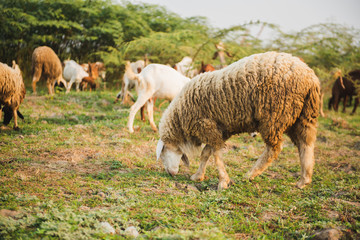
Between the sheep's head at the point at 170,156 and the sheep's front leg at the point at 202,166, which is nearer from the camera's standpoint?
the sheep's front leg at the point at 202,166

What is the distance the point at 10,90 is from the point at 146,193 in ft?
16.3

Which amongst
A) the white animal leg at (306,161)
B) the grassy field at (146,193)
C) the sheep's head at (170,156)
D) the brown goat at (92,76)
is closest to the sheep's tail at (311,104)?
the white animal leg at (306,161)

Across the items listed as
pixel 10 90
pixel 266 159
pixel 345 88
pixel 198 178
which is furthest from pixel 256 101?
pixel 345 88

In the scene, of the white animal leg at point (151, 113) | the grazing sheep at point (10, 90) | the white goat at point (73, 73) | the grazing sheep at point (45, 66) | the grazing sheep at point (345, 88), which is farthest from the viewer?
the white goat at point (73, 73)

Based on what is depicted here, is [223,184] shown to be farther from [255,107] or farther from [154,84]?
[154,84]

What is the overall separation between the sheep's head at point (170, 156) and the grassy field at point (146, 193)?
0.58 feet

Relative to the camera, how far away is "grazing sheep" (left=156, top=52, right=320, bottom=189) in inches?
150

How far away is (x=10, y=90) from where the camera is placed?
6.72 metres

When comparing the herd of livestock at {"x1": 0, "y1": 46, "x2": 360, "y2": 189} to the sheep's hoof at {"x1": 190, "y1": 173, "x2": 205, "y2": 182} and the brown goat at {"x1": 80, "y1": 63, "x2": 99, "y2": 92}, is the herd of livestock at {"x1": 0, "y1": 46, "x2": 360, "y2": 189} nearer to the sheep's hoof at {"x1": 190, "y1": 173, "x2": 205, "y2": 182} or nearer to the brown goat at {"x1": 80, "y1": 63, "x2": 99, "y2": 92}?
the sheep's hoof at {"x1": 190, "y1": 173, "x2": 205, "y2": 182}

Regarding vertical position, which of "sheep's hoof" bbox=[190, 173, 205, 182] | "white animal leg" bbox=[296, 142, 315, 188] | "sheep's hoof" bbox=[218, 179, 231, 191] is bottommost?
"sheep's hoof" bbox=[190, 173, 205, 182]

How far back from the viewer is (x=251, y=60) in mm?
4043

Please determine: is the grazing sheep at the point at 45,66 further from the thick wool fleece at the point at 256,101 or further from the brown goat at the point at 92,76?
the thick wool fleece at the point at 256,101

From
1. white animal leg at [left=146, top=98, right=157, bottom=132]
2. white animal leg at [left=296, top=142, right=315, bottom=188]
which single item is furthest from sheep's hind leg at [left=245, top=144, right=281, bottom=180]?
white animal leg at [left=146, top=98, right=157, bottom=132]

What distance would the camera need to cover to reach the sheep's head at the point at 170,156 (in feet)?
15.3
